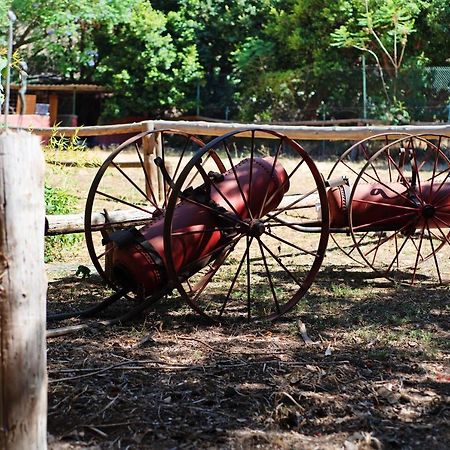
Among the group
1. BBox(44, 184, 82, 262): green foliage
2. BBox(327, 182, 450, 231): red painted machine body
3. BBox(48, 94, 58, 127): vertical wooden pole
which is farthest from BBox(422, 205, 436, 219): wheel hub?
BBox(48, 94, 58, 127): vertical wooden pole

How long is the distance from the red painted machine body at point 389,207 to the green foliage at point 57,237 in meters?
2.63

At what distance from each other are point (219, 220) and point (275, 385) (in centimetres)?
170

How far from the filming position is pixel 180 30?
2141 cm

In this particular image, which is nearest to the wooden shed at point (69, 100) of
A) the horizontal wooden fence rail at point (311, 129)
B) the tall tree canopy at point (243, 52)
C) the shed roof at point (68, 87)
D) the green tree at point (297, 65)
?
the shed roof at point (68, 87)

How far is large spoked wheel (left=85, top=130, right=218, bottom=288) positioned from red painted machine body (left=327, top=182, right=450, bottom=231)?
1.15 meters

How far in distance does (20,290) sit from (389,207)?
15.0 feet

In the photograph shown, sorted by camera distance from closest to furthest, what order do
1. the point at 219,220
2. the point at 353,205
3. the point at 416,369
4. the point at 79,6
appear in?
the point at 416,369, the point at 219,220, the point at 353,205, the point at 79,6

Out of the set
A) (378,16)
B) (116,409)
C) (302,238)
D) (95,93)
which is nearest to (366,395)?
(116,409)

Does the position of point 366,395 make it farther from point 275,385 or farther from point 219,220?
point 219,220

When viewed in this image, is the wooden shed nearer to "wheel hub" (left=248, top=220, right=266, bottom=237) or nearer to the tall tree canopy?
the tall tree canopy

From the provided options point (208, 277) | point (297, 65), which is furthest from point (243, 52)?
point (208, 277)

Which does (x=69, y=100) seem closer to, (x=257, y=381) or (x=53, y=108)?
(x=53, y=108)

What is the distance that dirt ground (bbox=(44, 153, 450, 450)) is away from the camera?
335 centimetres

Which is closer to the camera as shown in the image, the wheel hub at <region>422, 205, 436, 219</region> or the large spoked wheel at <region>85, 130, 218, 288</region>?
the large spoked wheel at <region>85, 130, 218, 288</region>
